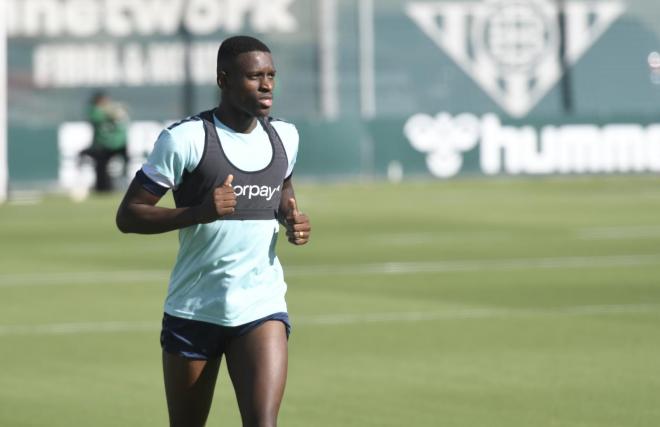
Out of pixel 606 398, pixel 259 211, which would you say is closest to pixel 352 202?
pixel 606 398

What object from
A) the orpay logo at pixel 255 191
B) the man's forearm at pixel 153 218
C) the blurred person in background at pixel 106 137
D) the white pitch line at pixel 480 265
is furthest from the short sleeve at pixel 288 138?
the blurred person in background at pixel 106 137

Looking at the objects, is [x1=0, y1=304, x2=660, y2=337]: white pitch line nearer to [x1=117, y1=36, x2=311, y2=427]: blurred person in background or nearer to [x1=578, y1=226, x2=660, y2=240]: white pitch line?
[x1=117, y1=36, x2=311, y2=427]: blurred person in background

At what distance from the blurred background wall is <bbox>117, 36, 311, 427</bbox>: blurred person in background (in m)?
29.9

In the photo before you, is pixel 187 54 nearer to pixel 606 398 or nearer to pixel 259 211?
pixel 606 398

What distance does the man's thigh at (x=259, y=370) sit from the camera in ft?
22.6

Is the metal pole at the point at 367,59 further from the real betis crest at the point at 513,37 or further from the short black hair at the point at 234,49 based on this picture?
the short black hair at the point at 234,49

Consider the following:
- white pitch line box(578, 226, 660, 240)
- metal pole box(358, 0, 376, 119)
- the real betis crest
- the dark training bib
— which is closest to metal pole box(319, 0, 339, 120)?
metal pole box(358, 0, 376, 119)

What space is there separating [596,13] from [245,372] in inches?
1439

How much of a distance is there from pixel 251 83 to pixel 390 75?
1345 inches

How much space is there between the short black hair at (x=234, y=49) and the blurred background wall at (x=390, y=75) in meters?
29.9

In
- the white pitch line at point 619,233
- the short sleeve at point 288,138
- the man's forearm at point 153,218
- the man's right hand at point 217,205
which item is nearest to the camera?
the man's right hand at point 217,205

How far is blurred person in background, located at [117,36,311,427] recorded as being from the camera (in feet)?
22.9

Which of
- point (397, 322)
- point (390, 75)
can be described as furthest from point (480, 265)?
point (390, 75)

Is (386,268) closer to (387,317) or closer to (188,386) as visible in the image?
(387,317)
